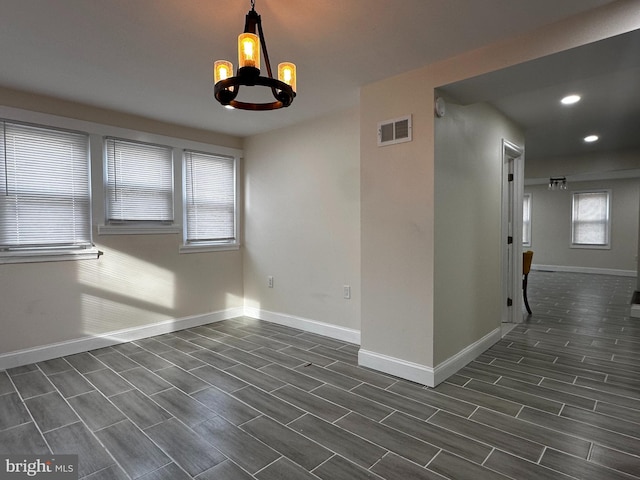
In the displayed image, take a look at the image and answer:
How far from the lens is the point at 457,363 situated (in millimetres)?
3055

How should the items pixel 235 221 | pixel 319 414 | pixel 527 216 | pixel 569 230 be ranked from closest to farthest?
pixel 319 414, pixel 235 221, pixel 569 230, pixel 527 216

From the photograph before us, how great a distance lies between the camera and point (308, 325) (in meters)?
4.29

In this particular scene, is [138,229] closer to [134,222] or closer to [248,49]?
[134,222]

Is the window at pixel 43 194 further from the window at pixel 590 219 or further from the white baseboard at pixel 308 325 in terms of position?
the window at pixel 590 219

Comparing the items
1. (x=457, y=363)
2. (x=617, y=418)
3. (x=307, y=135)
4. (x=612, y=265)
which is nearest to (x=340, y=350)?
(x=457, y=363)

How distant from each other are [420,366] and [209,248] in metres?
3.02

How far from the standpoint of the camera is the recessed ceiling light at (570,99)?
3.51 metres

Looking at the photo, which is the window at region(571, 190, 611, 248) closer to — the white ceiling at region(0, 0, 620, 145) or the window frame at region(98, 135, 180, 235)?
the white ceiling at region(0, 0, 620, 145)

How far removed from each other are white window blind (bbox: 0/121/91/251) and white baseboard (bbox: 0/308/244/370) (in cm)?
94

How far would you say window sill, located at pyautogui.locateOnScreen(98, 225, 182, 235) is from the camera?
3.75 m

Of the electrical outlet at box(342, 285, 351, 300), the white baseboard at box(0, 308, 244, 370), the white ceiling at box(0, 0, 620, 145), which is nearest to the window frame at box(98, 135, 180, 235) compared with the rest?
the white ceiling at box(0, 0, 620, 145)

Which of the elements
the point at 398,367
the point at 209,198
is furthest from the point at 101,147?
the point at 398,367

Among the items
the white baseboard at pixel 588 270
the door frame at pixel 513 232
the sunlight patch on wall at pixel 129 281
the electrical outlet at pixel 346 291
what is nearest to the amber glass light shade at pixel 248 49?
the electrical outlet at pixel 346 291

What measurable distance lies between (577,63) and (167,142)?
3953mm
